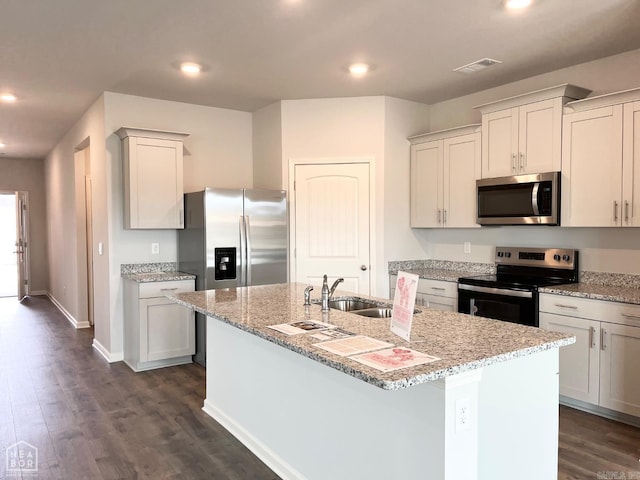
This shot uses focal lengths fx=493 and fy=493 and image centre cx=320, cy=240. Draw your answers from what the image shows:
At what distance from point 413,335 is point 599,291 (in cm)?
205

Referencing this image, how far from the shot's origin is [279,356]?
2641mm

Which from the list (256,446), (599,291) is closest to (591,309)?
(599,291)

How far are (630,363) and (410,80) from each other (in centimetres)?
275

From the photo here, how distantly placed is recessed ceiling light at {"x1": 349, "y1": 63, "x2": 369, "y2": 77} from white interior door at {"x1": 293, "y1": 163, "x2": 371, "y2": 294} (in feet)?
3.28

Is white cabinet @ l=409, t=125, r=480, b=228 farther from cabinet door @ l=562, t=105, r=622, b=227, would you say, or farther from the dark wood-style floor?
the dark wood-style floor

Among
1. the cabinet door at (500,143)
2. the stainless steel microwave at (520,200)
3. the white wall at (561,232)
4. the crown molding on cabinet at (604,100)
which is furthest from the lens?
the cabinet door at (500,143)

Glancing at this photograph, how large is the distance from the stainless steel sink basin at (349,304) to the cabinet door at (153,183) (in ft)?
7.56

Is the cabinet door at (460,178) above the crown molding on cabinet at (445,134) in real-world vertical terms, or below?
below

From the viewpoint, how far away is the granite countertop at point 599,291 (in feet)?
10.5

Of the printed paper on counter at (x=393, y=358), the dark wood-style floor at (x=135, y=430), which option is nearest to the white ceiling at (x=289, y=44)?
the printed paper on counter at (x=393, y=358)

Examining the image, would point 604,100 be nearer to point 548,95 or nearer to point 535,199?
point 548,95

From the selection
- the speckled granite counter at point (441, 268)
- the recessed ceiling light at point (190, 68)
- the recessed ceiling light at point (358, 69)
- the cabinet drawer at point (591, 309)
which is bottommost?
the cabinet drawer at point (591, 309)

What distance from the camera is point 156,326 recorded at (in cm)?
448

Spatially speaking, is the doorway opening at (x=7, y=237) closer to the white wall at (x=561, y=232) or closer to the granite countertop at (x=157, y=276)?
the granite countertop at (x=157, y=276)
